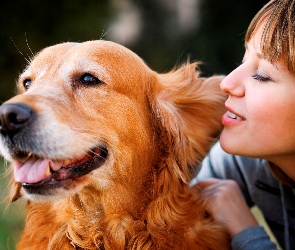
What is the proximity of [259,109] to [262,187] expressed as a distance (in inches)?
36.3

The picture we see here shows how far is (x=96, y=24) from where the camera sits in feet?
28.4

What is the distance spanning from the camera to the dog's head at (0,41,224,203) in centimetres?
245

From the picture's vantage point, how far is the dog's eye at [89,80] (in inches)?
107

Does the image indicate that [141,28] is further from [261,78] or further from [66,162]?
[66,162]

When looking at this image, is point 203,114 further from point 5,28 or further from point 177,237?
point 5,28

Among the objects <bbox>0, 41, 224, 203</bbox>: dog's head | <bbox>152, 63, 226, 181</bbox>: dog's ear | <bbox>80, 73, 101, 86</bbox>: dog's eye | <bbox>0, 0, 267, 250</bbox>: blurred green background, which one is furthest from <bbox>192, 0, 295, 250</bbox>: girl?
<bbox>0, 0, 267, 250</bbox>: blurred green background

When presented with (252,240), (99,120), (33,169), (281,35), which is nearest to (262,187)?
(252,240)

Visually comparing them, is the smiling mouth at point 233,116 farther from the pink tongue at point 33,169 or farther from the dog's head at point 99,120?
the pink tongue at point 33,169

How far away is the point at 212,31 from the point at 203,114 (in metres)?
6.34

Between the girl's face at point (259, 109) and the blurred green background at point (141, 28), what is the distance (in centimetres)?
551

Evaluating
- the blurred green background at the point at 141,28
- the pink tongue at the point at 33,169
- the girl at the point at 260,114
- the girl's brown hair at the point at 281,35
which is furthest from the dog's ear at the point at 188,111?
the blurred green background at the point at 141,28

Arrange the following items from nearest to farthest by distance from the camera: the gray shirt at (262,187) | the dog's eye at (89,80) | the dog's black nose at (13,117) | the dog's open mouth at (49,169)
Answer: the dog's black nose at (13,117) → the dog's open mouth at (49,169) → the dog's eye at (89,80) → the gray shirt at (262,187)

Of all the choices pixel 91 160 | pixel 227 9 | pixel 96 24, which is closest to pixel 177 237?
pixel 91 160

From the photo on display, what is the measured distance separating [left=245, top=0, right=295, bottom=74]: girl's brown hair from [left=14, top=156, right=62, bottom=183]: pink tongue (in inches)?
47.2
